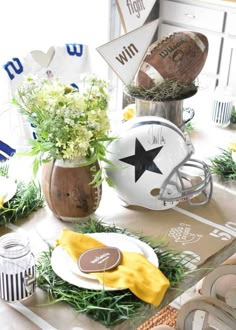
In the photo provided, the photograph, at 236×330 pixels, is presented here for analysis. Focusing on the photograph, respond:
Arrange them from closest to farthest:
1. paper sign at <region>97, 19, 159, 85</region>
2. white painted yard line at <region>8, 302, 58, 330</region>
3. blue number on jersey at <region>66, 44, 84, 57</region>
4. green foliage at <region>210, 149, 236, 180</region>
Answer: white painted yard line at <region>8, 302, 58, 330</region> < paper sign at <region>97, 19, 159, 85</region> < green foliage at <region>210, 149, 236, 180</region> < blue number on jersey at <region>66, 44, 84, 57</region>

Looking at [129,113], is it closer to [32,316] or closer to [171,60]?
→ [171,60]

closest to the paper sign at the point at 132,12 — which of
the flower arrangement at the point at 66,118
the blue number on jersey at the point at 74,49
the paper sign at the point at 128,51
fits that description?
the paper sign at the point at 128,51

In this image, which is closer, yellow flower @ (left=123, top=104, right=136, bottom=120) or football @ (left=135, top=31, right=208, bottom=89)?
football @ (left=135, top=31, right=208, bottom=89)

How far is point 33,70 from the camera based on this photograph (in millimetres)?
1939

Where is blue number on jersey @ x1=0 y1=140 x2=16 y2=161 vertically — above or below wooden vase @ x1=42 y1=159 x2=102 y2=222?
below

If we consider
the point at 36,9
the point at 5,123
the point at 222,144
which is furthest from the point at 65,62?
the point at 36,9

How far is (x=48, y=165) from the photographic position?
1311mm

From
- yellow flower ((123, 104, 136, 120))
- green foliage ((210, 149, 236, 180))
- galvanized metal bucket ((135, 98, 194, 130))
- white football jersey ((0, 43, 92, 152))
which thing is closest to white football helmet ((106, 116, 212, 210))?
galvanized metal bucket ((135, 98, 194, 130))

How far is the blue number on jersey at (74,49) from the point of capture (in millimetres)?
2024

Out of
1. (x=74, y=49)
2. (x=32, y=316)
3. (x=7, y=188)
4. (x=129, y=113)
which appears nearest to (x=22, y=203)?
(x=7, y=188)

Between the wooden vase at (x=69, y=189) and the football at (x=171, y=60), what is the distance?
32cm

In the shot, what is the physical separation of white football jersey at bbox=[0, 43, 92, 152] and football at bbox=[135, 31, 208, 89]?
1.28 ft

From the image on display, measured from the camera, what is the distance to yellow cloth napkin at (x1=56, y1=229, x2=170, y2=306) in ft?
3.44

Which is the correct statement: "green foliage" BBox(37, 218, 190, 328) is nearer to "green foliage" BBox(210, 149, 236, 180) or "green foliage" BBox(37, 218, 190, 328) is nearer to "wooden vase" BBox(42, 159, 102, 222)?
"wooden vase" BBox(42, 159, 102, 222)
